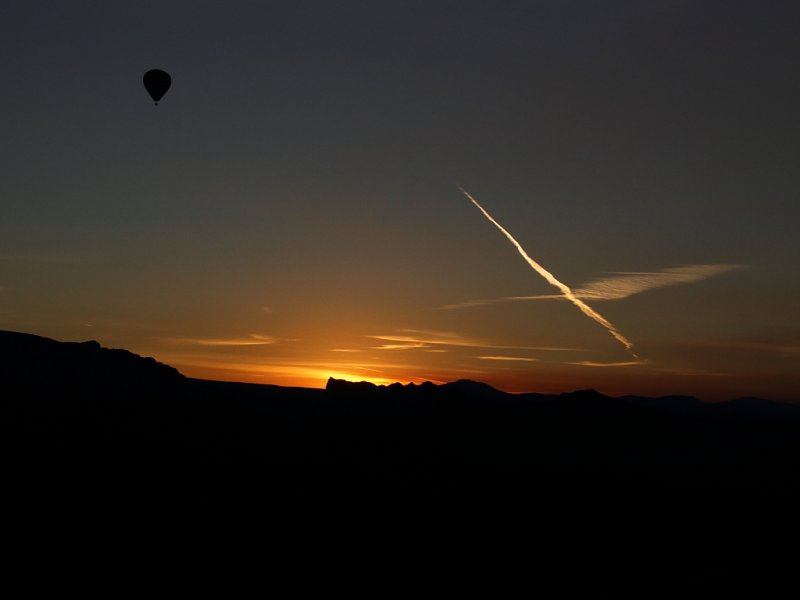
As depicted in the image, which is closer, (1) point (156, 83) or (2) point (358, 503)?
(1) point (156, 83)

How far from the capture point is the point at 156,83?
95.6 metres

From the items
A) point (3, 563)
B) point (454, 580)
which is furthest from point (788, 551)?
point (3, 563)

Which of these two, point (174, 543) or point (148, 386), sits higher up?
point (148, 386)

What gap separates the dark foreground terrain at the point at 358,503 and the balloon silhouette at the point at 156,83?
198ft

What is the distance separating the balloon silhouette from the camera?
313ft

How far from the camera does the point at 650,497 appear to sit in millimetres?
170250

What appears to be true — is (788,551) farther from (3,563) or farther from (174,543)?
(3,563)

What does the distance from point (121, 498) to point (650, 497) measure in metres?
107

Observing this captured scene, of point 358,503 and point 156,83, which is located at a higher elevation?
point 156,83

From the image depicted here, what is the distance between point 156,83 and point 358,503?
259ft

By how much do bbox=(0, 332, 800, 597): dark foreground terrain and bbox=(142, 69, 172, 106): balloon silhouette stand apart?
60230mm

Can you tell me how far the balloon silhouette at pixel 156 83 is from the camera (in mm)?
95438

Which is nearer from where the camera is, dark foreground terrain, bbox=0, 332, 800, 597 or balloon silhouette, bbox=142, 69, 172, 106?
balloon silhouette, bbox=142, 69, 172, 106

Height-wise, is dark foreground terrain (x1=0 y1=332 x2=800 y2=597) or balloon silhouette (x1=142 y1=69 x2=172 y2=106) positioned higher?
balloon silhouette (x1=142 y1=69 x2=172 y2=106)
